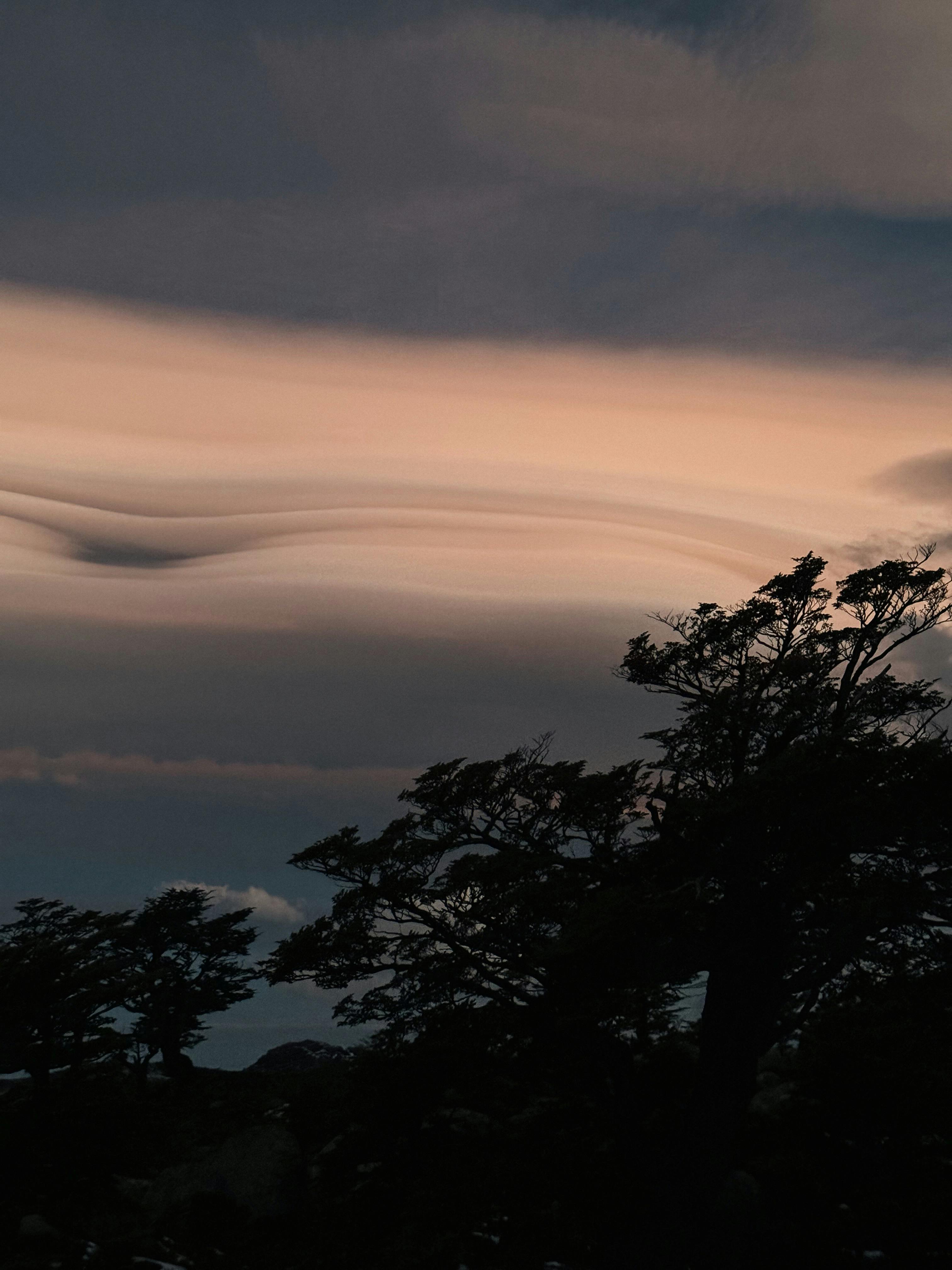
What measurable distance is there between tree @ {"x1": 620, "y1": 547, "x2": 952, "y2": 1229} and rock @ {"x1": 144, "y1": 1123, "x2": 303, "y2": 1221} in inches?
528

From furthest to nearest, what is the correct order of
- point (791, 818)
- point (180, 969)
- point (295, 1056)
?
point (295, 1056)
point (180, 969)
point (791, 818)

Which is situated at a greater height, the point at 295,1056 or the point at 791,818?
the point at 791,818

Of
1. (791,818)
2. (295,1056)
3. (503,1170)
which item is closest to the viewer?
(791,818)

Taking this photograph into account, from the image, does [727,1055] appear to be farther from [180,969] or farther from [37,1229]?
[180,969]

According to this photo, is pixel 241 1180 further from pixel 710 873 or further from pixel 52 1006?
pixel 710 873

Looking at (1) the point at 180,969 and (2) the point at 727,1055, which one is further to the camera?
(1) the point at 180,969

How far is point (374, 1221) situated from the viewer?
1032 inches

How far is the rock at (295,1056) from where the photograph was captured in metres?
69.1

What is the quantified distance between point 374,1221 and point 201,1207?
16.5 feet

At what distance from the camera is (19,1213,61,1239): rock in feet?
74.7

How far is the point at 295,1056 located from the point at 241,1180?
49.2 m

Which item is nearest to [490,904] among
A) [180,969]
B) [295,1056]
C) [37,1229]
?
[37,1229]

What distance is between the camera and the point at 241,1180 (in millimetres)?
28688

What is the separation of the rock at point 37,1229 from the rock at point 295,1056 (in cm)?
4254
